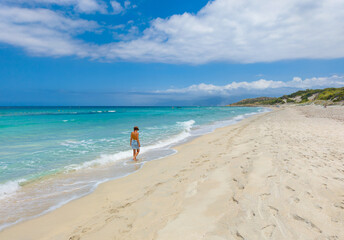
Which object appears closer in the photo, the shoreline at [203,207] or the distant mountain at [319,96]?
the shoreline at [203,207]

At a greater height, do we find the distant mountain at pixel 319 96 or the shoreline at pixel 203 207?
the distant mountain at pixel 319 96

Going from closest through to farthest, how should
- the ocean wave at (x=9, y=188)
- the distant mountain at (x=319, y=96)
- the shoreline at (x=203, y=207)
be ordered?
the shoreline at (x=203, y=207) → the ocean wave at (x=9, y=188) → the distant mountain at (x=319, y=96)

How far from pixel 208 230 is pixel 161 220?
1021 millimetres

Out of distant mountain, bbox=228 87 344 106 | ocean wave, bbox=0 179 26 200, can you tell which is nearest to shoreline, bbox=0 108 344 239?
ocean wave, bbox=0 179 26 200

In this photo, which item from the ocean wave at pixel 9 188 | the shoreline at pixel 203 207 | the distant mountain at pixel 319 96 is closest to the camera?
the shoreline at pixel 203 207

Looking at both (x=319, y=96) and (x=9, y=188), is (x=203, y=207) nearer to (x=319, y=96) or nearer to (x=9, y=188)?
(x=9, y=188)

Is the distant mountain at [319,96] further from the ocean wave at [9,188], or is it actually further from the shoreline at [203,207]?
the ocean wave at [9,188]

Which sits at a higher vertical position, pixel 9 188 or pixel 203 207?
pixel 203 207

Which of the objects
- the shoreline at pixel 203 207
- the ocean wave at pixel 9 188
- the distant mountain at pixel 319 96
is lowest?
the ocean wave at pixel 9 188

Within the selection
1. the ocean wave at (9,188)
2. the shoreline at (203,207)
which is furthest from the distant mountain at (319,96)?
the ocean wave at (9,188)

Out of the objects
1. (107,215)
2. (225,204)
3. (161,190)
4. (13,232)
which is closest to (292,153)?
(225,204)

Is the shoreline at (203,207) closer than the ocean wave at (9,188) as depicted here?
Yes

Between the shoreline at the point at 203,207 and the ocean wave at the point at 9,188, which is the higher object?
the shoreline at the point at 203,207

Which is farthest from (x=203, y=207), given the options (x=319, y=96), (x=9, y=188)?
(x=319, y=96)
